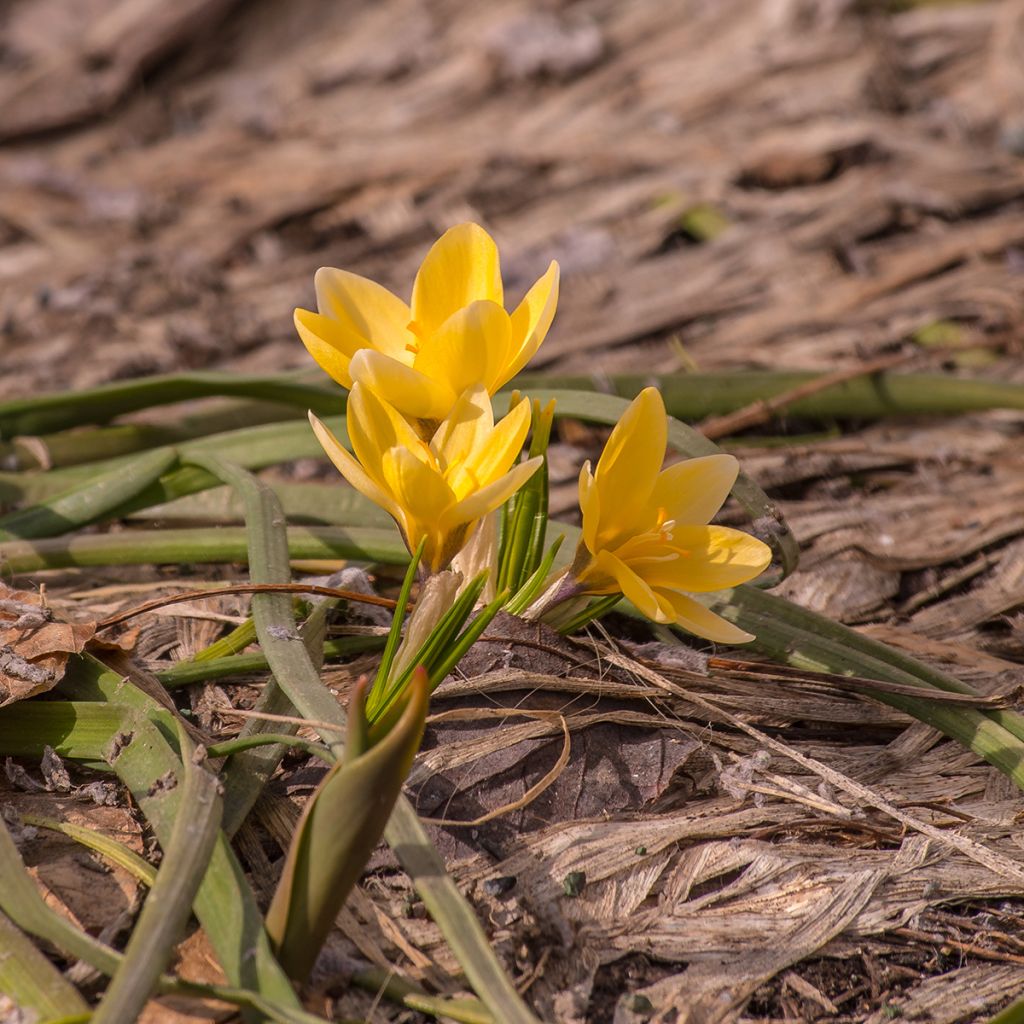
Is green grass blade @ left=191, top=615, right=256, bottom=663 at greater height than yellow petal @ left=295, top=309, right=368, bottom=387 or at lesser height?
lesser

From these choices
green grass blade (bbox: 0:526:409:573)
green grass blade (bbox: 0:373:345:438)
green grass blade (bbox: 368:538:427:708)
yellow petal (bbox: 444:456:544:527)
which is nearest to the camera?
yellow petal (bbox: 444:456:544:527)

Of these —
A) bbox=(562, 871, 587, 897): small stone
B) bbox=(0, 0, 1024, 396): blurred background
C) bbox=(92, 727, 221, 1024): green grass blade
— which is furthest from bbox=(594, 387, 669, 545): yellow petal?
bbox=(0, 0, 1024, 396): blurred background

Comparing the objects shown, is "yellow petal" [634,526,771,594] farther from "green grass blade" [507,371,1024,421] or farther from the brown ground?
"green grass blade" [507,371,1024,421]

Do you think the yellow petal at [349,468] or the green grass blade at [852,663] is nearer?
the yellow petal at [349,468]

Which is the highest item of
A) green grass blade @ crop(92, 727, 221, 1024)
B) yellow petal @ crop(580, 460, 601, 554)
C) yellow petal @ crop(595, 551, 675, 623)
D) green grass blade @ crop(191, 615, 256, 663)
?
yellow petal @ crop(580, 460, 601, 554)

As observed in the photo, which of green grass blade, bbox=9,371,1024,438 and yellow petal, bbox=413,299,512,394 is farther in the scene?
green grass blade, bbox=9,371,1024,438

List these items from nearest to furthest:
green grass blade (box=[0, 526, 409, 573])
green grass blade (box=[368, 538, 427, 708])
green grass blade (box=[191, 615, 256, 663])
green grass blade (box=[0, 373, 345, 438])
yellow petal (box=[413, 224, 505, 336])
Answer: green grass blade (box=[368, 538, 427, 708]) → yellow petal (box=[413, 224, 505, 336]) → green grass blade (box=[191, 615, 256, 663]) → green grass blade (box=[0, 526, 409, 573]) → green grass blade (box=[0, 373, 345, 438])

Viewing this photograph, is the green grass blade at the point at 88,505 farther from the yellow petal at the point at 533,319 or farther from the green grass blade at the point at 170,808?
the yellow petal at the point at 533,319

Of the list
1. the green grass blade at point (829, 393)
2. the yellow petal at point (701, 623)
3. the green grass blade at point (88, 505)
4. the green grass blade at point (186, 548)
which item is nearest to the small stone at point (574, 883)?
the yellow petal at point (701, 623)
